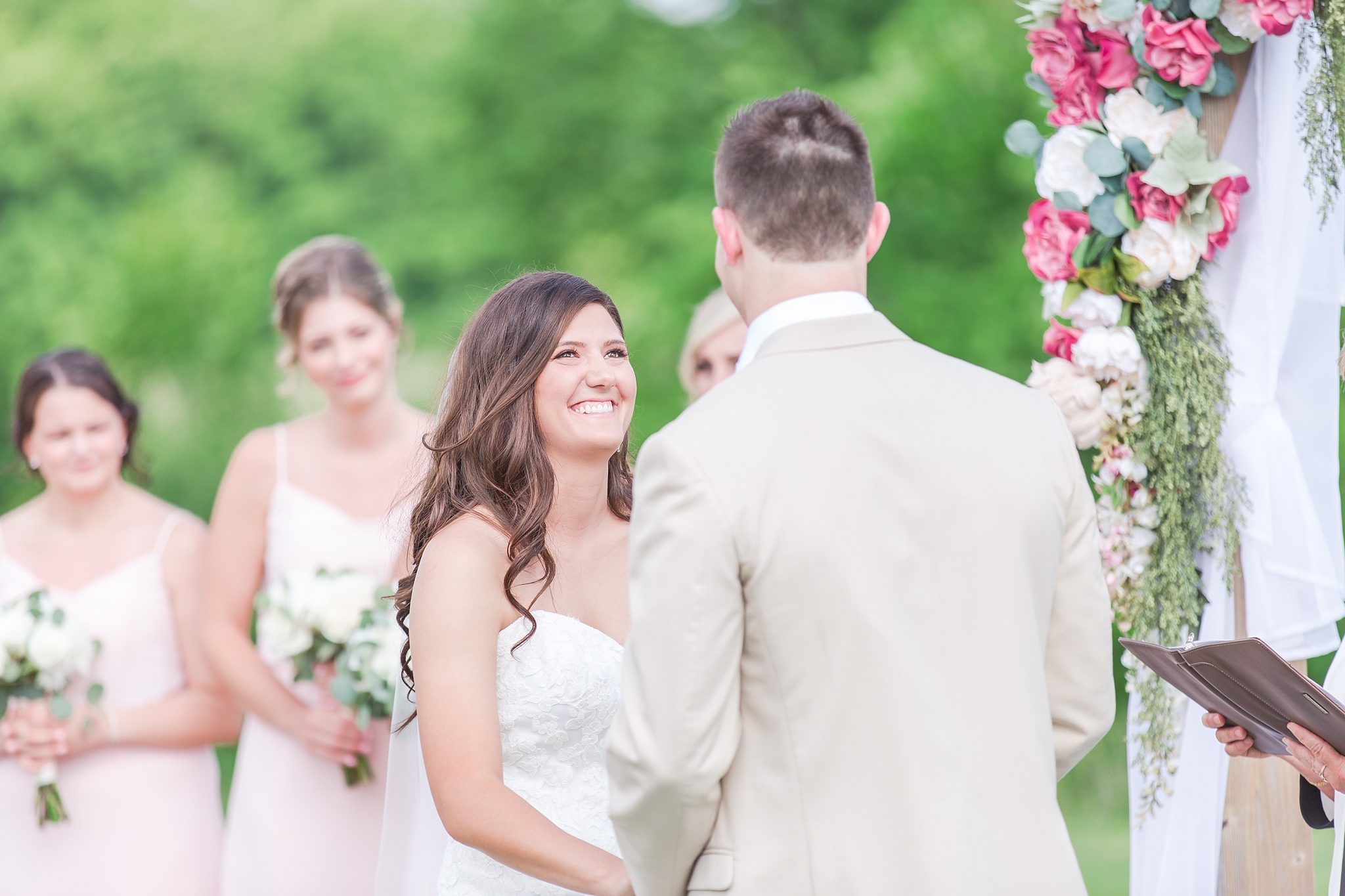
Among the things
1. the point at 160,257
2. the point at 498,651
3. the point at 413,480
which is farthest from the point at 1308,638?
the point at 160,257

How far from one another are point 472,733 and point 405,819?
869 millimetres

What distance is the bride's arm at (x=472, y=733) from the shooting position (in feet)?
8.08

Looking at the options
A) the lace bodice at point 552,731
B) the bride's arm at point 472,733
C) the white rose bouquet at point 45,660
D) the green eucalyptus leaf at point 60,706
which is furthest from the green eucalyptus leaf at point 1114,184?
the green eucalyptus leaf at point 60,706

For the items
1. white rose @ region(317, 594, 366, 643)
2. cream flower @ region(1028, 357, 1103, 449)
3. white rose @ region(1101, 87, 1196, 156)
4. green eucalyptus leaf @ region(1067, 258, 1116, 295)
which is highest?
white rose @ region(1101, 87, 1196, 156)

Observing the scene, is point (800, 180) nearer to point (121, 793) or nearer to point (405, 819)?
point (405, 819)

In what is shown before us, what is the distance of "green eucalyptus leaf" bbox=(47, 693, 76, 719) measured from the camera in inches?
172

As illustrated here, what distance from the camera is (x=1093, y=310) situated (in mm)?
3273

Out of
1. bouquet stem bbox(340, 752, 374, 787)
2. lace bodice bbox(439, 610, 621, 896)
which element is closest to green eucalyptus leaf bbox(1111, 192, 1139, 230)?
lace bodice bbox(439, 610, 621, 896)

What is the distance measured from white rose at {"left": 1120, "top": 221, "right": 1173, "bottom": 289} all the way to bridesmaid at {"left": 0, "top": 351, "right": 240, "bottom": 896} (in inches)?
129

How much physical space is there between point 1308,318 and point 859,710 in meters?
1.81

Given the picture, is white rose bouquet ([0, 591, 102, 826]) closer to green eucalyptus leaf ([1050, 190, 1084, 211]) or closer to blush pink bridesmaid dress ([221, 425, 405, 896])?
blush pink bridesmaid dress ([221, 425, 405, 896])

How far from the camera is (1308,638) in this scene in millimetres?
3135

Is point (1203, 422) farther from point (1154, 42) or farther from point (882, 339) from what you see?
point (882, 339)

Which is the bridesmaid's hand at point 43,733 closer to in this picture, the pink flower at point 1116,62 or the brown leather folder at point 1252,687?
the brown leather folder at point 1252,687
